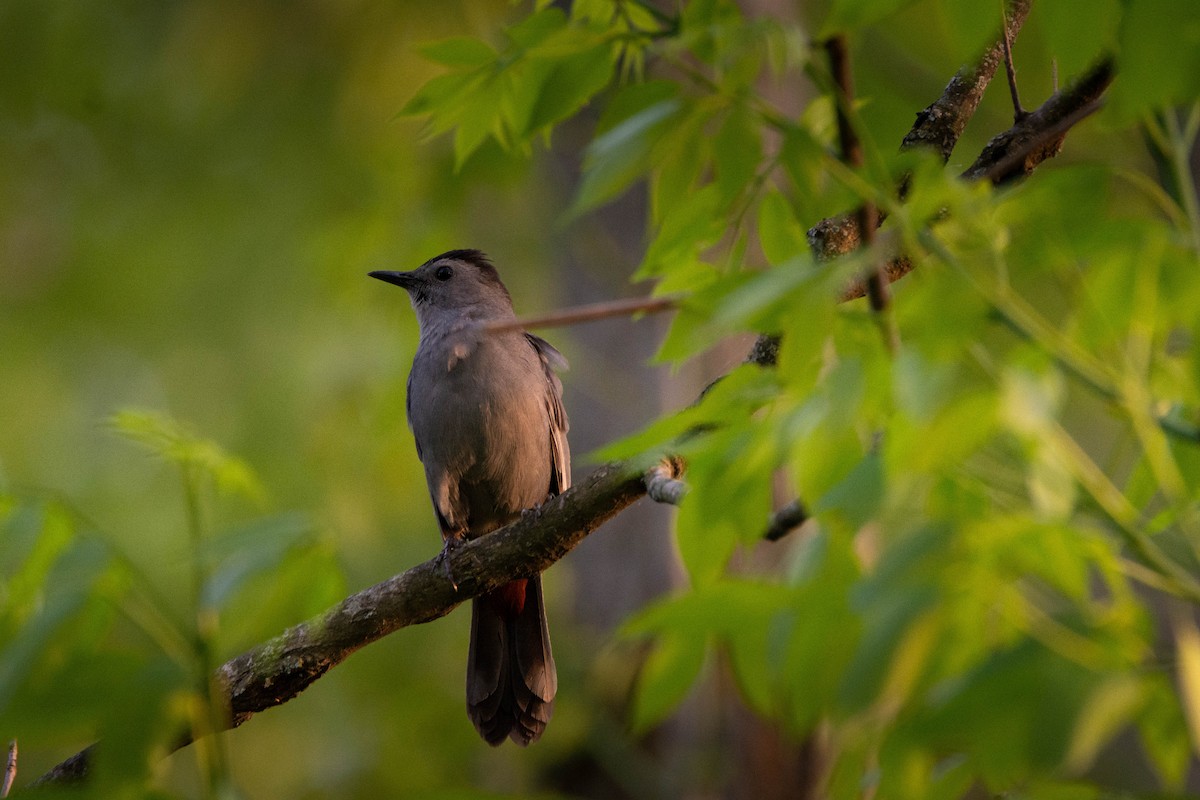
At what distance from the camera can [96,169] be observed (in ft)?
29.5

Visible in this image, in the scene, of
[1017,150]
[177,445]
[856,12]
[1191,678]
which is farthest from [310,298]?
[1191,678]

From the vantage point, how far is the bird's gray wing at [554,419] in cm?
525

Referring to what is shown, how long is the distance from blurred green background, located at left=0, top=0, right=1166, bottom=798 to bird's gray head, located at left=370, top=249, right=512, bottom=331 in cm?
48

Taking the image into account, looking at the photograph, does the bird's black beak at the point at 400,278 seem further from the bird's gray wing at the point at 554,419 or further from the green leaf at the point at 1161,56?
the green leaf at the point at 1161,56

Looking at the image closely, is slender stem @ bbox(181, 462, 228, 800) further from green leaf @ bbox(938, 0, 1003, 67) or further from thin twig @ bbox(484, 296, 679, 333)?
green leaf @ bbox(938, 0, 1003, 67)

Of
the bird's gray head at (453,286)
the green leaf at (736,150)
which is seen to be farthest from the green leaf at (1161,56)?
the bird's gray head at (453,286)

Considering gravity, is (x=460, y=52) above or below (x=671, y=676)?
above

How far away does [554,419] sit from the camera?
17.4 feet

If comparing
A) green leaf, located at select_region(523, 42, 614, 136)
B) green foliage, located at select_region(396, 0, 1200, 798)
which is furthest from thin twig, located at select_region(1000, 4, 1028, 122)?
green leaf, located at select_region(523, 42, 614, 136)

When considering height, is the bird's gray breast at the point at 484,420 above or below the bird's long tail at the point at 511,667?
above

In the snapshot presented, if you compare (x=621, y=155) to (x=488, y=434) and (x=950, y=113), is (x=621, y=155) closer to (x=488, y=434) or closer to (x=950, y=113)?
(x=950, y=113)

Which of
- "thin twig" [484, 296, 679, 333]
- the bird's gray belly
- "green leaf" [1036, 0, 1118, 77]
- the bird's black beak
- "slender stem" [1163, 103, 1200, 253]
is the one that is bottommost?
"slender stem" [1163, 103, 1200, 253]

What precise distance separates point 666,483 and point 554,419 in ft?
8.10

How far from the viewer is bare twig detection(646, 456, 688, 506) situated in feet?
9.09
